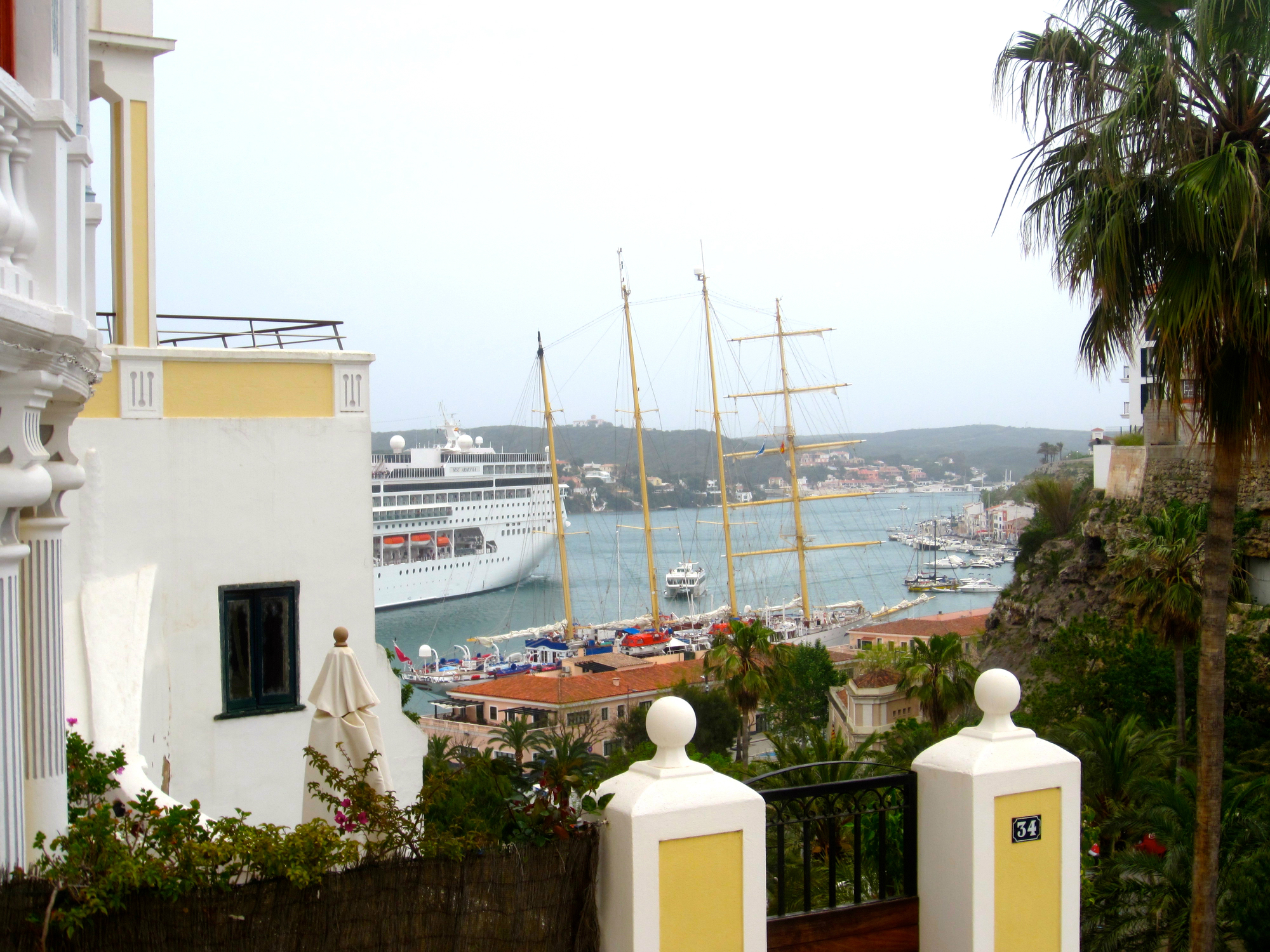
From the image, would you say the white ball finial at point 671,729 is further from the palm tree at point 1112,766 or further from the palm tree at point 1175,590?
the palm tree at point 1175,590

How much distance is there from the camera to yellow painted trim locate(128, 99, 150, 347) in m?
9.44

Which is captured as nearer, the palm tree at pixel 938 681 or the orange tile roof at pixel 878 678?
the palm tree at pixel 938 681

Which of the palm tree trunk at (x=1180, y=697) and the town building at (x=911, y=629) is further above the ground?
the palm tree trunk at (x=1180, y=697)

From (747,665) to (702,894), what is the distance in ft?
91.9

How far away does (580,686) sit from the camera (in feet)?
178

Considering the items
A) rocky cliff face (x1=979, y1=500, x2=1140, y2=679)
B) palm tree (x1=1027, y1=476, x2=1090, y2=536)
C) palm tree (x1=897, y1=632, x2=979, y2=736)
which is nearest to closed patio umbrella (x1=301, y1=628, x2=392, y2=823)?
palm tree (x1=897, y1=632, x2=979, y2=736)

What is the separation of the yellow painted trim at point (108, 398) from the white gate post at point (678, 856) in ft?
21.8

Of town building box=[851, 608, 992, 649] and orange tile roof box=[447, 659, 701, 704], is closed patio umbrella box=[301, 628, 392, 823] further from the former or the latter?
town building box=[851, 608, 992, 649]

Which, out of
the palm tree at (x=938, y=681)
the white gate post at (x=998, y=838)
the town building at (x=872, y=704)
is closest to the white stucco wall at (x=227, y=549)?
the white gate post at (x=998, y=838)

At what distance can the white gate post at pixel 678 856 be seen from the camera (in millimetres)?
3674

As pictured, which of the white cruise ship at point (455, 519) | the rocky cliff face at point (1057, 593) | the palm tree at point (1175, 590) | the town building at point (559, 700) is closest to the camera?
the palm tree at point (1175, 590)

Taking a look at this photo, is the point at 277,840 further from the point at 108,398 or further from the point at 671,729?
the point at 108,398

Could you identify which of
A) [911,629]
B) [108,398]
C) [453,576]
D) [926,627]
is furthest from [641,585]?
[108,398]

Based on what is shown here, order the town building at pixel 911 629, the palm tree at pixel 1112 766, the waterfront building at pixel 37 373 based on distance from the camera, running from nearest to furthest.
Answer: the waterfront building at pixel 37 373 → the palm tree at pixel 1112 766 → the town building at pixel 911 629
